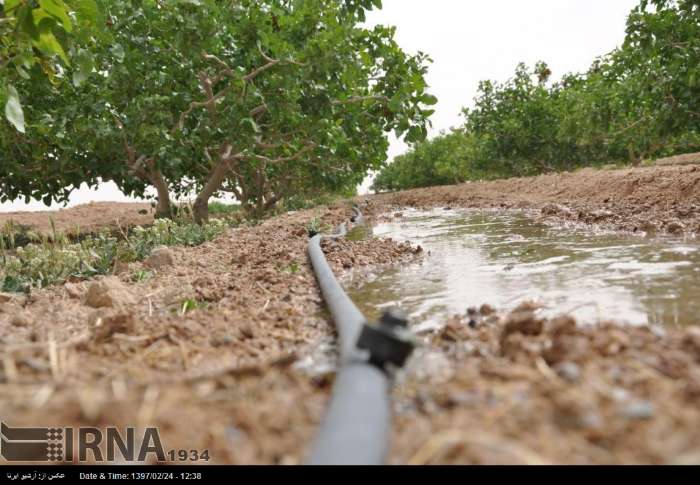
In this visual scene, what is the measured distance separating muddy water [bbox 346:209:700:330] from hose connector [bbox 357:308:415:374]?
1022 millimetres

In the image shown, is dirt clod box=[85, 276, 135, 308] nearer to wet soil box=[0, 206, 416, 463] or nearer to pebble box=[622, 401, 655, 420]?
wet soil box=[0, 206, 416, 463]

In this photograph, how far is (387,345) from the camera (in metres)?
1.37

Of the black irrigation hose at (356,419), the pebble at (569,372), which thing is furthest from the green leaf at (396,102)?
the pebble at (569,372)

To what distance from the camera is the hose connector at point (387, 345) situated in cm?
136

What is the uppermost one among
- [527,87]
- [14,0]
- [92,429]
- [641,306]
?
[527,87]

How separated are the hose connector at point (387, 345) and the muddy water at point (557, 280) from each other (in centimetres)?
102

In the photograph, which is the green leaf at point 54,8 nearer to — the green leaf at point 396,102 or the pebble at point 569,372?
the pebble at point 569,372

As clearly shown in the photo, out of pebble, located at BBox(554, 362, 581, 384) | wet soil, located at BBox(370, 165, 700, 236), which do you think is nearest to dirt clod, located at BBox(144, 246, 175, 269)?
pebble, located at BBox(554, 362, 581, 384)

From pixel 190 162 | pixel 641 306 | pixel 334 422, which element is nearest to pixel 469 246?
pixel 641 306

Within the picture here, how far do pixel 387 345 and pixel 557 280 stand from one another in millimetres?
2192

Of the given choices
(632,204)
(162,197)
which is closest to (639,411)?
(632,204)
